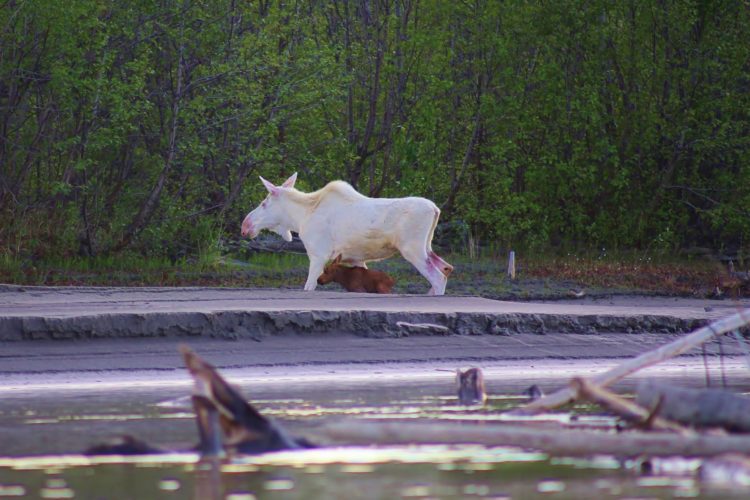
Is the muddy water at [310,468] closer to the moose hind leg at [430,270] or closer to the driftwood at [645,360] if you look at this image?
the driftwood at [645,360]

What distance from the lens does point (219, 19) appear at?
21.4 m

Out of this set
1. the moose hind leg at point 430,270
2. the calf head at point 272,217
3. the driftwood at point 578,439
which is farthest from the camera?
the calf head at point 272,217

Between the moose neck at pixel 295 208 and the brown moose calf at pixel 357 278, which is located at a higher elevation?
the moose neck at pixel 295 208

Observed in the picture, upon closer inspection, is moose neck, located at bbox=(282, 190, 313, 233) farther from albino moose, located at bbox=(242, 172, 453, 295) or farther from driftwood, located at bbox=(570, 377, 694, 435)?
driftwood, located at bbox=(570, 377, 694, 435)

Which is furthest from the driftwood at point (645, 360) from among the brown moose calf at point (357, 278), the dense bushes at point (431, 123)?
the dense bushes at point (431, 123)

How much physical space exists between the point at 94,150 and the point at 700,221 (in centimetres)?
1188

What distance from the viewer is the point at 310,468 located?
6.51m

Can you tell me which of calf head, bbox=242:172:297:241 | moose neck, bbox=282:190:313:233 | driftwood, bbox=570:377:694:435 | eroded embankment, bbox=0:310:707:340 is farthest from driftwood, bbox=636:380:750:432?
calf head, bbox=242:172:297:241

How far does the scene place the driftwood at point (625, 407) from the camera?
636cm

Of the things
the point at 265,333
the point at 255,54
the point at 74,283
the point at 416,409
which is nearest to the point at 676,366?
the point at 265,333

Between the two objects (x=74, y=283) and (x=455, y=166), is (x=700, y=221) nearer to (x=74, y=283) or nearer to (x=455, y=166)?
(x=455, y=166)

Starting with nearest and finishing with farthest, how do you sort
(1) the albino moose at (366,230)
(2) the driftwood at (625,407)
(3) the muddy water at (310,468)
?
(3) the muddy water at (310,468) < (2) the driftwood at (625,407) < (1) the albino moose at (366,230)

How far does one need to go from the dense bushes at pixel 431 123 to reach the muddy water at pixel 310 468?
41.7 ft

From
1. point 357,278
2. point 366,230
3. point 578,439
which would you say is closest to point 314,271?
point 357,278
